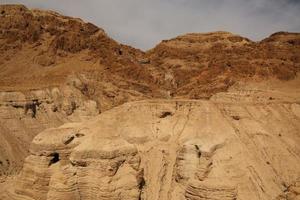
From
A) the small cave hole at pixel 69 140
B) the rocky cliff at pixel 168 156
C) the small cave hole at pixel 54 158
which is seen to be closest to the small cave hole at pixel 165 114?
the rocky cliff at pixel 168 156

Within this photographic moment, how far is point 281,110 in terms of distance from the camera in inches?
1369

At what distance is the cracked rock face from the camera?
26578mm

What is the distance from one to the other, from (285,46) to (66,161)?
59326 millimetres

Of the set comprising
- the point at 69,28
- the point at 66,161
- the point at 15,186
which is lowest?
the point at 15,186

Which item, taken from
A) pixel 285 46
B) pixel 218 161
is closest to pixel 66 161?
pixel 218 161

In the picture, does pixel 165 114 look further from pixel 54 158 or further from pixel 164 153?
pixel 54 158

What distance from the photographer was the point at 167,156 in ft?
95.1

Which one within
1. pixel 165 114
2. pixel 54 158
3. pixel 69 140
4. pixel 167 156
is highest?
pixel 165 114

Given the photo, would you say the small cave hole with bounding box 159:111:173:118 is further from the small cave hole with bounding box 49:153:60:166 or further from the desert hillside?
the small cave hole with bounding box 49:153:60:166

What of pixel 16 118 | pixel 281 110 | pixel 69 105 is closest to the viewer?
pixel 281 110

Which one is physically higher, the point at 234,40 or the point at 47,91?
the point at 234,40

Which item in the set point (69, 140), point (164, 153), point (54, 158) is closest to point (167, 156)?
point (164, 153)

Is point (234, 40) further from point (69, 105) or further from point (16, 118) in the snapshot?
point (16, 118)

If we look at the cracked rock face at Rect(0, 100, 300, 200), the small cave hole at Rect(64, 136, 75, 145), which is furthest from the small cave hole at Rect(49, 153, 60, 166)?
the small cave hole at Rect(64, 136, 75, 145)
